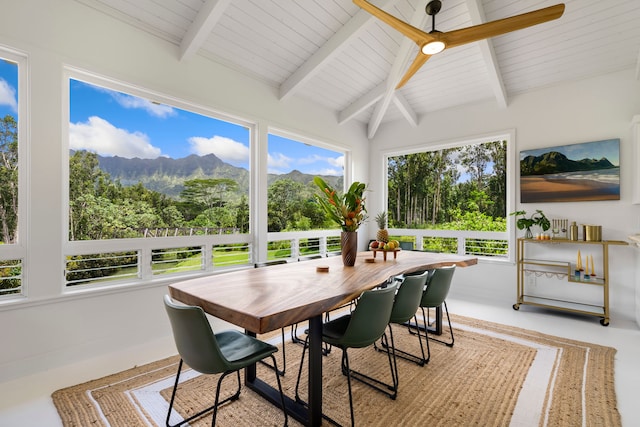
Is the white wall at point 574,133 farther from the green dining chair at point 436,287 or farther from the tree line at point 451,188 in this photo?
the green dining chair at point 436,287

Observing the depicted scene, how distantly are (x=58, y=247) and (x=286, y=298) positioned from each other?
2.13 m

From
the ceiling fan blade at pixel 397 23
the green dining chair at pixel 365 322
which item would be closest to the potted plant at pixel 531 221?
the ceiling fan blade at pixel 397 23

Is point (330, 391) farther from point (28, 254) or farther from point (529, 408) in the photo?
point (28, 254)

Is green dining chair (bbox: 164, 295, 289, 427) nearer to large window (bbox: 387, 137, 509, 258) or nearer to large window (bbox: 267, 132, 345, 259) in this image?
large window (bbox: 267, 132, 345, 259)

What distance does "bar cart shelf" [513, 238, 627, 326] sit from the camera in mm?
3619

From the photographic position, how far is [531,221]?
404 centimetres

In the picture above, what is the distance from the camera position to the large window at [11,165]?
2.44m

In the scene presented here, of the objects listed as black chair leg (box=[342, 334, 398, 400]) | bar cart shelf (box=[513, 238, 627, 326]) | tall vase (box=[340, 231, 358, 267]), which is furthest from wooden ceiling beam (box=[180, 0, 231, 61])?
bar cart shelf (box=[513, 238, 627, 326])

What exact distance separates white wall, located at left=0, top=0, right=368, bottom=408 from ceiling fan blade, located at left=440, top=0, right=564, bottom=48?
2646 millimetres

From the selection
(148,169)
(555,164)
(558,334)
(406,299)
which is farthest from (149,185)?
(555,164)

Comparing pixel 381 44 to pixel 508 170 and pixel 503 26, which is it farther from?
pixel 508 170

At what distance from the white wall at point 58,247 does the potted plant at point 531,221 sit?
421cm

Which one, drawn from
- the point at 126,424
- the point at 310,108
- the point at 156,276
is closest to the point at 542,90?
the point at 310,108

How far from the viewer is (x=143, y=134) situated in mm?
3201
